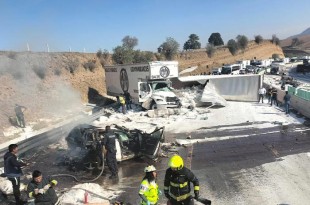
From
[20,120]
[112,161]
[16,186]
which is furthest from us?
[20,120]

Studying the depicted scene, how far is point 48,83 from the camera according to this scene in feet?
119

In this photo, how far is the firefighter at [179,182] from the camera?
6147 millimetres

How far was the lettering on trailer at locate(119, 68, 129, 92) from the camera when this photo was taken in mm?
29342

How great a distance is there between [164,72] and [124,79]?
5055 millimetres

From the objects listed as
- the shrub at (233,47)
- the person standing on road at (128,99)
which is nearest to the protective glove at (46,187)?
the person standing on road at (128,99)

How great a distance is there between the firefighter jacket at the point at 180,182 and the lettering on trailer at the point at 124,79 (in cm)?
2321

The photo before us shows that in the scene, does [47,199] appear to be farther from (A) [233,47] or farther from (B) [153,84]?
(A) [233,47]

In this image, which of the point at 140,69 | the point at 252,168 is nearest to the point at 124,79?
the point at 140,69

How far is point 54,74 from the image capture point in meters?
39.3

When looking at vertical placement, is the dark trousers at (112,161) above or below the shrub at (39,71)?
below

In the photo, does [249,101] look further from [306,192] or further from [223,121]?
[306,192]

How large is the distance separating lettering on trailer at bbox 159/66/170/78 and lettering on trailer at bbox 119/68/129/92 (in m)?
4.30

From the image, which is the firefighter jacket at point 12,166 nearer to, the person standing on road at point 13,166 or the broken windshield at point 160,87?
the person standing on road at point 13,166

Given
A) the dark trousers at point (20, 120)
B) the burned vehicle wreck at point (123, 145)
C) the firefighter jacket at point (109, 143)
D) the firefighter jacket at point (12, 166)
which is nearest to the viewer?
the firefighter jacket at point (12, 166)
